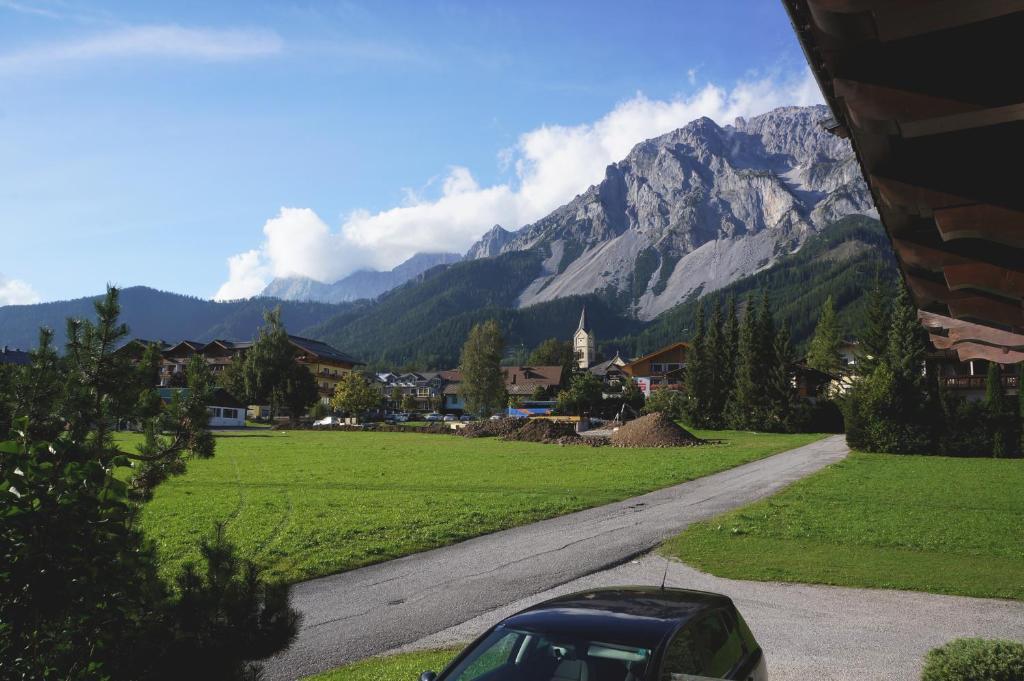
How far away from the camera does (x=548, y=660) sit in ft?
17.4

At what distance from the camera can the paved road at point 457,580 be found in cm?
1001

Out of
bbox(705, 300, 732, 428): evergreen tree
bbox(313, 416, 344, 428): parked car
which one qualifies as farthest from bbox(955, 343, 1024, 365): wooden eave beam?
bbox(313, 416, 344, 428): parked car

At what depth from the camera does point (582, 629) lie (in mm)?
5520

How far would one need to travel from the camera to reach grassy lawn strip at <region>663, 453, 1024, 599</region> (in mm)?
13898

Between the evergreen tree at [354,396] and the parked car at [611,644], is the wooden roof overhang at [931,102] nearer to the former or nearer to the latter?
the parked car at [611,644]

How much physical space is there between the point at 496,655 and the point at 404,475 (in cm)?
2582

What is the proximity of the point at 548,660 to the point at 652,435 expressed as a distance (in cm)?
4862

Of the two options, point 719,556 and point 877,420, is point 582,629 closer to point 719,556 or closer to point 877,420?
point 719,556

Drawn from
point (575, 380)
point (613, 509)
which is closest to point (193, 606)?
point (613, 509)

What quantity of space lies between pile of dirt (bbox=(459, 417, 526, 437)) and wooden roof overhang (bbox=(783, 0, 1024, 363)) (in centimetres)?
5949

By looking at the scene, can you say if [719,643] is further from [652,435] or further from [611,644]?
[652,435]

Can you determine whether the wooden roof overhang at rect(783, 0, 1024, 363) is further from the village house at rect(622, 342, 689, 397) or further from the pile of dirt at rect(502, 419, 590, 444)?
the village house at rect(622, 342, 689, 397)

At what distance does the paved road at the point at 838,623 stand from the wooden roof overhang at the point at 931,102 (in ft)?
22.1

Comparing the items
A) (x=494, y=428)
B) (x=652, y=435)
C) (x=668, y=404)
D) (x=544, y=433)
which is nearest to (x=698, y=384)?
(x=668, y=404)
